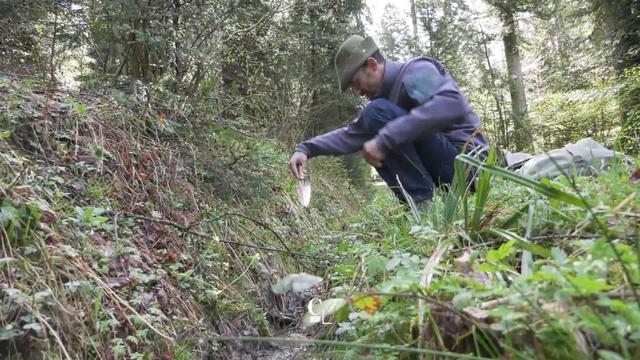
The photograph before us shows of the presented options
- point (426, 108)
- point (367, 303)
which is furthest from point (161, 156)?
point (367, 303)

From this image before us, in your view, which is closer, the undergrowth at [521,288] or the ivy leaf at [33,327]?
the undergrowth at [521,288]

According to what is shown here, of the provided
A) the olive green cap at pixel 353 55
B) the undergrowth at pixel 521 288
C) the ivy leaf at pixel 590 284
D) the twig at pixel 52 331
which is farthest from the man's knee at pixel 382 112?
the ivy leaf at pixel 590 284

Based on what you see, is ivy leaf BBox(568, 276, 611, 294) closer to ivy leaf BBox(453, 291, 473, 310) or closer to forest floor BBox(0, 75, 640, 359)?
forest floor BBox(0, 75, 640, 359)

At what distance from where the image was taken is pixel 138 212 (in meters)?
2.53

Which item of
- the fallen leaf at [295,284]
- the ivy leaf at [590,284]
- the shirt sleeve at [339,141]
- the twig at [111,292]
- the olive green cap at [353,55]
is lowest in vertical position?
the twig at [111,292]

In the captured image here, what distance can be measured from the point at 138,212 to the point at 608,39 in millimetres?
6827

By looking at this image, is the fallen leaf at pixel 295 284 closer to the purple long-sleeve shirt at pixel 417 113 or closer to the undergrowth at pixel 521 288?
the undergrowth at pixel 521 288

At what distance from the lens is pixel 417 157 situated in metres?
2.81

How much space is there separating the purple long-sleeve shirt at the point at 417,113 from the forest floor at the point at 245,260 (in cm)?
41

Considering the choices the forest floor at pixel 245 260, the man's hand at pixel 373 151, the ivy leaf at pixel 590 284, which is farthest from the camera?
the man's hand at pixel 373 151

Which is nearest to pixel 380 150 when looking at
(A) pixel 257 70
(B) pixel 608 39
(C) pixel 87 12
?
(C) pixel 87 12

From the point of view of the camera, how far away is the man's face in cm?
288

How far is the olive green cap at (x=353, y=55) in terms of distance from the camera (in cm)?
286

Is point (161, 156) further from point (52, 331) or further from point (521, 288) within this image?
point (521, 288)
